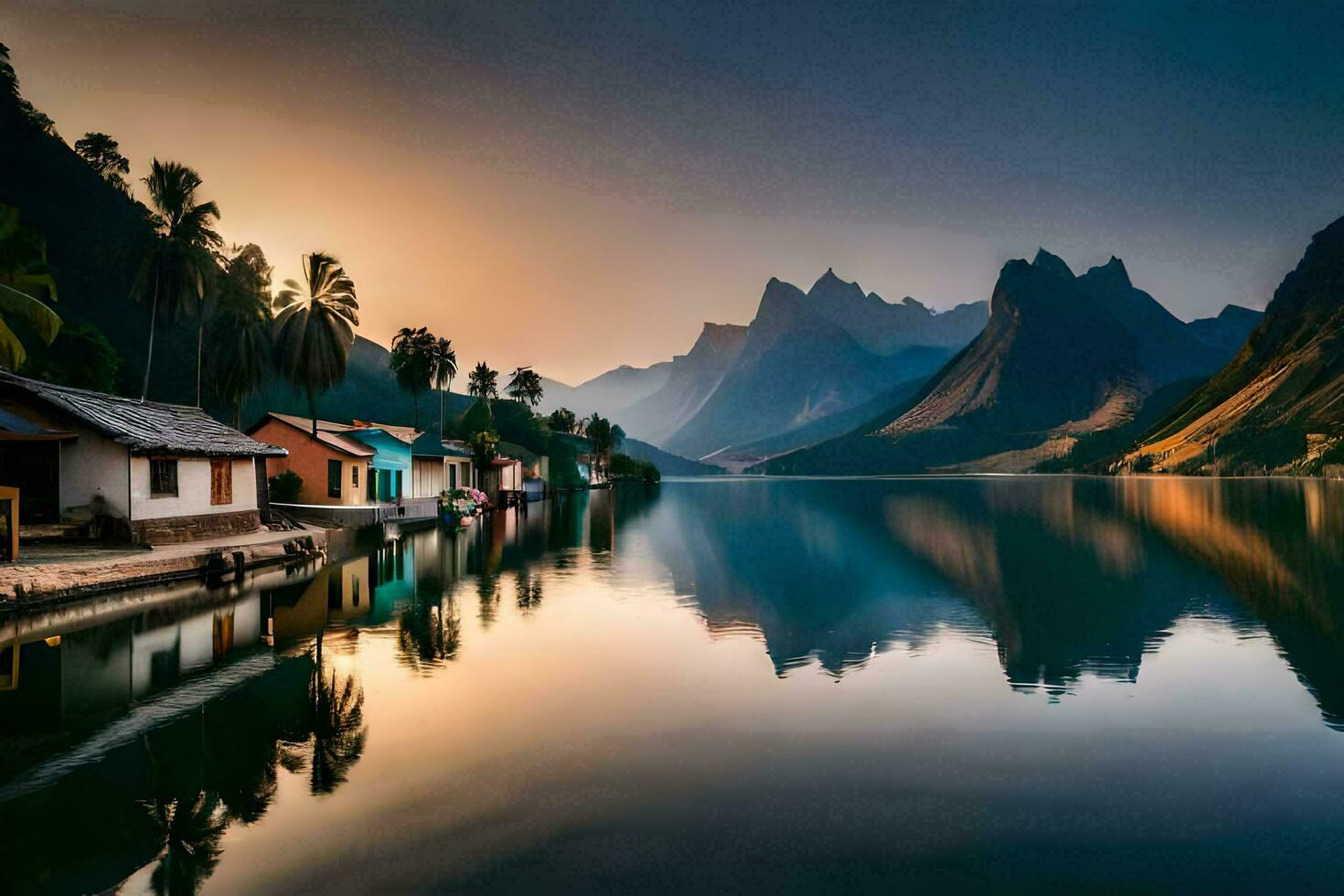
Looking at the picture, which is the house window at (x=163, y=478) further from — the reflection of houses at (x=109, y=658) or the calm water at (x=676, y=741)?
the reflection of houses at (x=109, y=658)

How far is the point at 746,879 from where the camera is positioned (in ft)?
25.4

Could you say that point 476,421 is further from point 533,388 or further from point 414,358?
point 533,388

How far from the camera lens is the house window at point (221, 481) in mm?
34812

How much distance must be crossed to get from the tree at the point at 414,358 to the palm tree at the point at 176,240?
43386 mm

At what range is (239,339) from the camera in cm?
7175

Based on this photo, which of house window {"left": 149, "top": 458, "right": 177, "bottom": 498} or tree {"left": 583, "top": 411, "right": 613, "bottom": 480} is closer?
house window {"left": 149, "top": 458, "right": 177, "bottom": 498}

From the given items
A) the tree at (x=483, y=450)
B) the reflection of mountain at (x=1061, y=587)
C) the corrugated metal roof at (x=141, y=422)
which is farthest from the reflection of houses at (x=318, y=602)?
the tree at (x=483, y=450)

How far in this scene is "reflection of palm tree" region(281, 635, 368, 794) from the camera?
33.8 ft

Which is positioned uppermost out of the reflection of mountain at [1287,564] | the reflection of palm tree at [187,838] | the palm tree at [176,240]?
the palm tree at [176,240]

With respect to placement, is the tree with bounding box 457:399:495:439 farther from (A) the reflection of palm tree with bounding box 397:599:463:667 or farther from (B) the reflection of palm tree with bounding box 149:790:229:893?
(B) the reflection of palm tree with bounding box 149:790:229:893

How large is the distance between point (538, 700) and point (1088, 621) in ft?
45.1

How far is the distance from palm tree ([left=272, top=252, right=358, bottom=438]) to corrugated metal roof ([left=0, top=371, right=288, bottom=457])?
89.0 feet

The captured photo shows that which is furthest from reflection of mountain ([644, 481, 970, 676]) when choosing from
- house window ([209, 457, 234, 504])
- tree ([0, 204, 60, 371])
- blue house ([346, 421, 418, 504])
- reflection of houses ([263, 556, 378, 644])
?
tree ([0, 204, 60, 371])

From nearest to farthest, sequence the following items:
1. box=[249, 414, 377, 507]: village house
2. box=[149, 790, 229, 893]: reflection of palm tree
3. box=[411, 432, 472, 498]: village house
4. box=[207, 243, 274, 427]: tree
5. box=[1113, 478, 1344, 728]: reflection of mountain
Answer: box=[149, 790, 229, 893]: reflection of palm tree, box=[1113, 478, 1344, 728]: reflection of mountain, box=[249, 414, 377, 507]: village house, box=[411, 432, 472, 498]: village house, box=[207, 243, 274, 427]: tree
